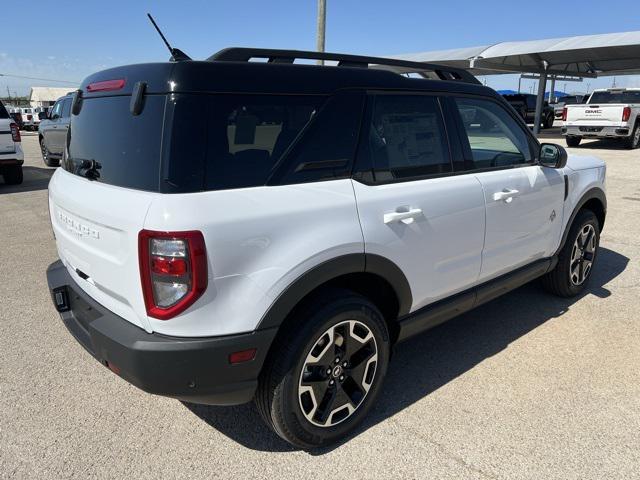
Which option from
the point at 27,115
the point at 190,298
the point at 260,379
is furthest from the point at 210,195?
the point at 27,115

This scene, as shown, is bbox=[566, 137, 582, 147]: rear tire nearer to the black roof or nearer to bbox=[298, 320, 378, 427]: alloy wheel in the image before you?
the black roof

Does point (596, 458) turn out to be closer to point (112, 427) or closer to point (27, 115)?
point (112, 427)

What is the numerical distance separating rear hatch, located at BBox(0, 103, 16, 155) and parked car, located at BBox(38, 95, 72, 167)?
2.44m

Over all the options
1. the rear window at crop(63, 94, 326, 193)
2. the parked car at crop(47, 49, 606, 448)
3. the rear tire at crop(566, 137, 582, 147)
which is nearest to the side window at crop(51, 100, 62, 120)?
the parked car at crop(47, 49, 606, 448)

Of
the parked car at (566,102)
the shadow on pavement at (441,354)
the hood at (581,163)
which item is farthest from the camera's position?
the parked car at (566,102)

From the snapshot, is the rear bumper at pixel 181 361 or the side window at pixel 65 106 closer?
the rear bumper at pixel 181 361

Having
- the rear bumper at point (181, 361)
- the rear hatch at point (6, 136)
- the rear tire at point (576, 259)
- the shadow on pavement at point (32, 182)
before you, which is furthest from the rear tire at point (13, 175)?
the rear tire at point (576, 259)

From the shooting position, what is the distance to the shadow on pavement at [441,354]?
2.69 meters

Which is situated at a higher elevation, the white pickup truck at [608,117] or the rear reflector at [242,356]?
the white pickup truck at [608,117]

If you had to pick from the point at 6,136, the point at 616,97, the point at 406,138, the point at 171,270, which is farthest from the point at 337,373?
the point at 616,97

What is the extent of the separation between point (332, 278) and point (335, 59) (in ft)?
3.83

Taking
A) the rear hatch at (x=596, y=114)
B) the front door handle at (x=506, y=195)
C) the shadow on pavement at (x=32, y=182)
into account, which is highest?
the rear hatch at (x=596, y=114)

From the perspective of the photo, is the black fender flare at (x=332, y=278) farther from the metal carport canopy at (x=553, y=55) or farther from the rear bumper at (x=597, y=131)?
the metal carport canopy at (x=553, y=55)

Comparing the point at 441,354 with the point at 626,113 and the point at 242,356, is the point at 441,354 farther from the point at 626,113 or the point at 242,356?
the point at 626,113
